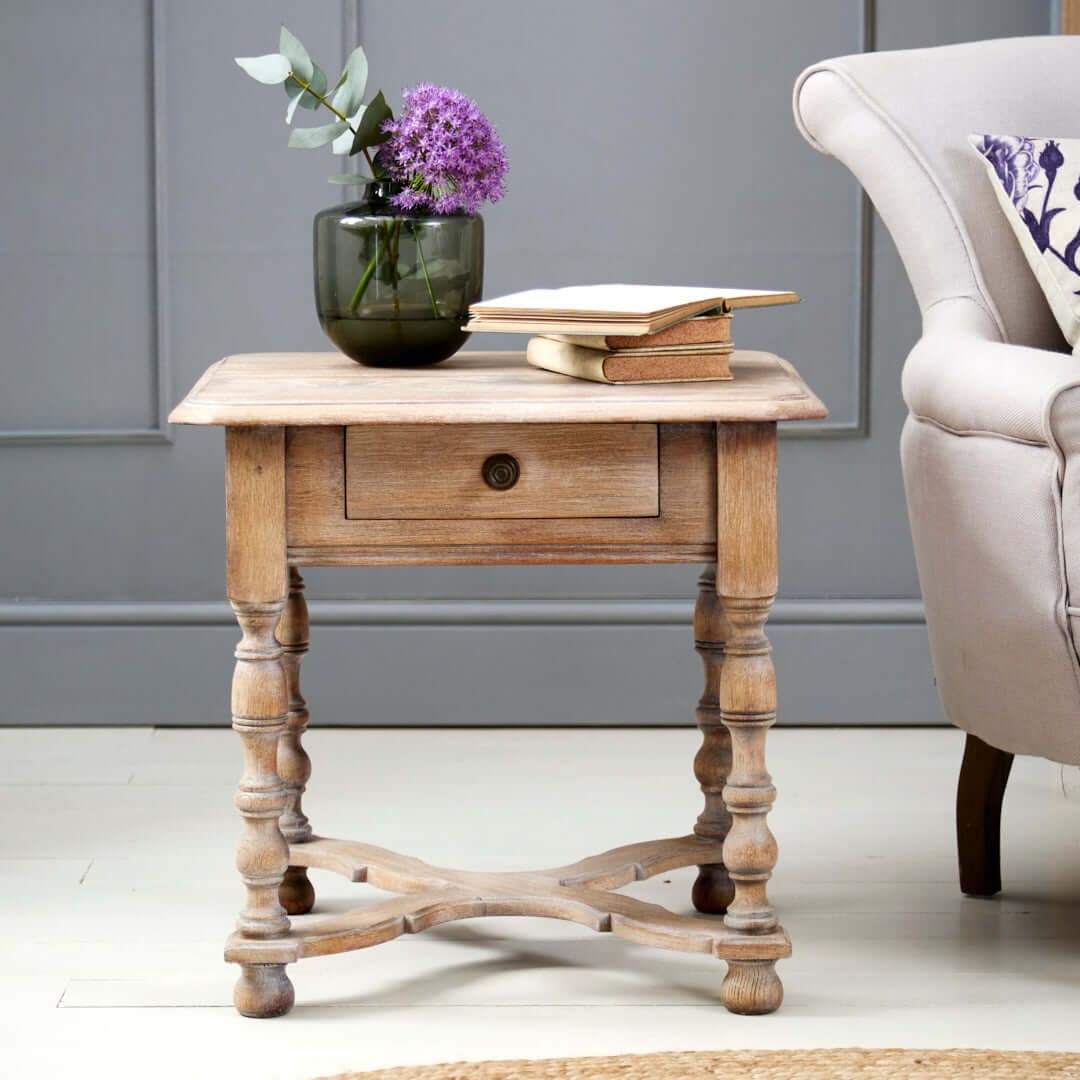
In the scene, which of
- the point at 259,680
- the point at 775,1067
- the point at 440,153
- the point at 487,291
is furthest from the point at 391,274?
the point at 487,291

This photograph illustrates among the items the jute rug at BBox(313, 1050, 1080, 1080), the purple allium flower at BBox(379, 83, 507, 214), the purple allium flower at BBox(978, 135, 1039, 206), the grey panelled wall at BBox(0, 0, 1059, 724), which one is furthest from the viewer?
the grey panelled wall at BBox(0, 0, 1059, 724)

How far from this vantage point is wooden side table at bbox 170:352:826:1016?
1.32 metres

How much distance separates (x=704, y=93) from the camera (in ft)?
7.80

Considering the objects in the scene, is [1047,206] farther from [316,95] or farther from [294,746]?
[294,746]

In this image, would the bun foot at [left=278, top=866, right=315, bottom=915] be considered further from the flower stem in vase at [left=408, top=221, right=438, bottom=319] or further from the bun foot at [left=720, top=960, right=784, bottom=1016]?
the flower stem in vase at [left=408, top=221, right=438, bottom=319]

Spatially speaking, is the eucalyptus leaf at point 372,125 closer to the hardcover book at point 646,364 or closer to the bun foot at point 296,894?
the hardcover book at point 646,364

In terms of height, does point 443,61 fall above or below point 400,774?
above

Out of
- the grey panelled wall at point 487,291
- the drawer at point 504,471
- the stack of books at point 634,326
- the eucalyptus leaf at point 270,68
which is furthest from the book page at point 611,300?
the grey panelled wall at point 487,291

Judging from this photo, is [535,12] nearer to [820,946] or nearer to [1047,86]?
[1047,86]

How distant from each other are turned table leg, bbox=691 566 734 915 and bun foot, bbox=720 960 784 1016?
220 millimetres

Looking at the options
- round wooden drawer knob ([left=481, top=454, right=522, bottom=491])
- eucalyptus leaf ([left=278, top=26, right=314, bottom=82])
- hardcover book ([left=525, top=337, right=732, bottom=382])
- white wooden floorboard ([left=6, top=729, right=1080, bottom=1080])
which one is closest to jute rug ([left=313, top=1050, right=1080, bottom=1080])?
white wooden floorboard ([left=6, top=729, right=1080, bottom=1080])

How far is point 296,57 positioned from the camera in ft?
5.07

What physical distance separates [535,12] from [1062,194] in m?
1.06

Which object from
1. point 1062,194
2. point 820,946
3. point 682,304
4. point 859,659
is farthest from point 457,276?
point 859,659
